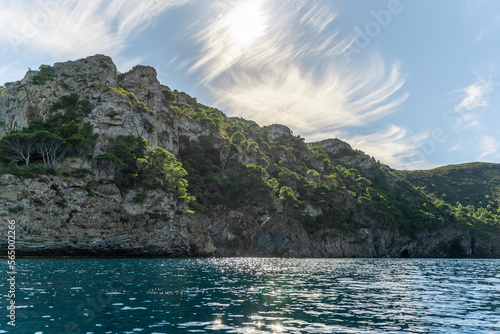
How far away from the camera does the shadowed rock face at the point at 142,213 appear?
53875 mm

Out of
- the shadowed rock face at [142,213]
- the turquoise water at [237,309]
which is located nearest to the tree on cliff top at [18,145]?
the shadowed rock face at [142,213]

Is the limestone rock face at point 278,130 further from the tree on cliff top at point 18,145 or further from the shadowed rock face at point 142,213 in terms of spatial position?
the tree on cliff top at point 18,145

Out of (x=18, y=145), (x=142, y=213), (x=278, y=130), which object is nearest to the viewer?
(x=18, y=145)

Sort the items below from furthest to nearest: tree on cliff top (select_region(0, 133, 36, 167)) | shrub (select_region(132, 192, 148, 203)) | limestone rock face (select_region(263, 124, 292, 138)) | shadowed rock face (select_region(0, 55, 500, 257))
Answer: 1. limestone rock face (select_region(263, 124, 292, 138))
2. shrub (select_region(132, 192, 148, 203))
3. tree on cliff top (select_region(0, 133, 36, 167))
4. shadowed rock face (select_region(0, 55, 500, 257))

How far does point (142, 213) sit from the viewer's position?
2584 inches

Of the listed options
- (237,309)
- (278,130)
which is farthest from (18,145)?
(278,130)

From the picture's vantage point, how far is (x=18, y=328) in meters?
11.0

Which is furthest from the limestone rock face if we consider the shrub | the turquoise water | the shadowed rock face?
the turquoise water

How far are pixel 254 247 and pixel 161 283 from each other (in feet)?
229

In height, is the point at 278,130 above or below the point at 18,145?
above

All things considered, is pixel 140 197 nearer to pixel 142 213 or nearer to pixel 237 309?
pixel 142 213

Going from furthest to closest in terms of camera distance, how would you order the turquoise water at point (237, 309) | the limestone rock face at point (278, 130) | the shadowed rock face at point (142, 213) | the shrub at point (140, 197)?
1. the limestone rock face at point (278, 130)
2. the shrub at point (140, 197)
3. the shadowed rock face at point (142, 213)
4. the turquoise water at point (237, 309)

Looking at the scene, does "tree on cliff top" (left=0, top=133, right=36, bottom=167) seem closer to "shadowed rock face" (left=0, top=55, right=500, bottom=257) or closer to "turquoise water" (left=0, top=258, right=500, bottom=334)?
"shadowed rock face" (left=0, top=55, right=500, bottom=257)

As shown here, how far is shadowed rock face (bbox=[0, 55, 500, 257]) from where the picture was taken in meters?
53.9
